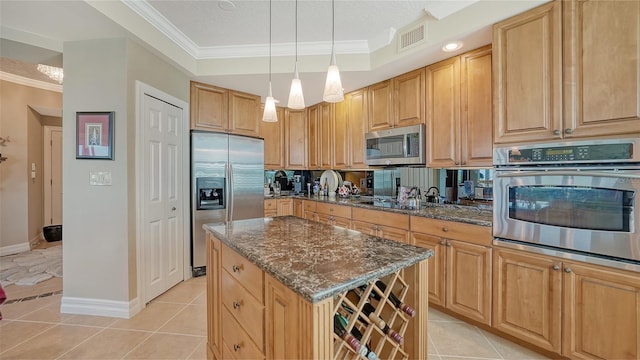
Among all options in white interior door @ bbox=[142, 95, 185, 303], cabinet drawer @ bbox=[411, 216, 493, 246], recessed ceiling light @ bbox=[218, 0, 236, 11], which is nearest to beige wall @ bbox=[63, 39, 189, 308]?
white interior door @ bbox=[142, 95, 185, 303]

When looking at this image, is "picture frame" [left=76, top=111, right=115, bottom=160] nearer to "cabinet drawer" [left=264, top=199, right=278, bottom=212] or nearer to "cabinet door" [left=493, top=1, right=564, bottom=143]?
"cabinet drawer" [left=264, top=199, right=278, bottom=212]

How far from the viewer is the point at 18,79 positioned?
3875mm

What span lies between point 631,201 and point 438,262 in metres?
1.23

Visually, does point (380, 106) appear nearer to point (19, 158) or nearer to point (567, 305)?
point (567, 305)

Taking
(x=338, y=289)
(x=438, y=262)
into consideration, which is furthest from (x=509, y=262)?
(x=338, y=289)

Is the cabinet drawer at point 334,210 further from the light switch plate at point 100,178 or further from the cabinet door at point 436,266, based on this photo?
the light switch plate at point 100,178

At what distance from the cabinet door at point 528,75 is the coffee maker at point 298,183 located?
322cm

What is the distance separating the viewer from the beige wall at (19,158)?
3857 millimetres

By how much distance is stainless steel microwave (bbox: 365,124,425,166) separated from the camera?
2.83 metres

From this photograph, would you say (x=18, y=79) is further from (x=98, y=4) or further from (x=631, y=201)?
(x=631, y=201)

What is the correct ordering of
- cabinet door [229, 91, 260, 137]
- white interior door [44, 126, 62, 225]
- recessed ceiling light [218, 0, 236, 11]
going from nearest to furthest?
recessed ceiling light [218, 0, 236, 11], cabinet door [229, 91, 260, 137], white interior door [44, 126, 62, 225]

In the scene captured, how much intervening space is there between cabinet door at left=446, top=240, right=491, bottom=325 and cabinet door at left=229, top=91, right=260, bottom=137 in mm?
2837

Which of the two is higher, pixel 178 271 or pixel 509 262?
pixel 509 262

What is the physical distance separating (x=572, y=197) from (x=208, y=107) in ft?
11.6
